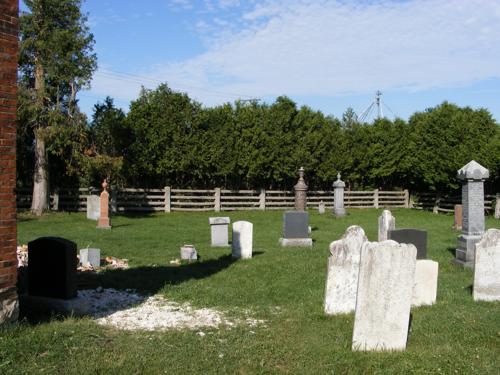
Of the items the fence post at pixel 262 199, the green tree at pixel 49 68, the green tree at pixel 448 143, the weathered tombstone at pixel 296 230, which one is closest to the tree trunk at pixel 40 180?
the green tree at pixel 49 68

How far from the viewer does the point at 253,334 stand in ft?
21.2

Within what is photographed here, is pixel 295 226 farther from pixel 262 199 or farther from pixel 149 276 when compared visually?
pixel 262 199

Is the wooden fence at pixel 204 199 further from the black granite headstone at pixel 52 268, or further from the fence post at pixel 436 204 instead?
the black granite headstone at pixel 52 268

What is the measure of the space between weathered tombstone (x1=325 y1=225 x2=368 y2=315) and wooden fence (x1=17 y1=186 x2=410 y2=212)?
1827 cm

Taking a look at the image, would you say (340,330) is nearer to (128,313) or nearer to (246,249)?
(128,313)

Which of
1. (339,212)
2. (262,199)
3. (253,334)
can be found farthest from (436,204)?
(253,334)

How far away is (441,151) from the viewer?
28.1m

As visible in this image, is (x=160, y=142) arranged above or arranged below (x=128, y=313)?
above

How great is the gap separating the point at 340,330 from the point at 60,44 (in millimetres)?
20197

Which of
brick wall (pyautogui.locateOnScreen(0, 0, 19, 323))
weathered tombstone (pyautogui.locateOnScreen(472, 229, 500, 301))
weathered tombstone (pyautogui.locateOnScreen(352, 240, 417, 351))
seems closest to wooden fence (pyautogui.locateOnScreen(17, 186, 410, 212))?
brick wall (pyautogui.locateOnScreen(0, 0, 19, 323))

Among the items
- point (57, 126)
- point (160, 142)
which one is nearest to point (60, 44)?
point (57, 126)

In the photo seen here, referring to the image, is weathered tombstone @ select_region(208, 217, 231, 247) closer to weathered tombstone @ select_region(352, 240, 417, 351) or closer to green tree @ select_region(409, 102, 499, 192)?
weathered tombstone @ select_region(352, 240, 417, 351)

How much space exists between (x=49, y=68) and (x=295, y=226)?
46.5 feet

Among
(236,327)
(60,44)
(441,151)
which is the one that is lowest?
(236,327)
